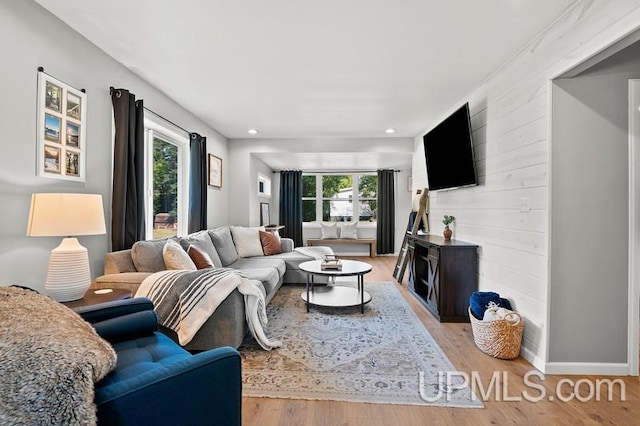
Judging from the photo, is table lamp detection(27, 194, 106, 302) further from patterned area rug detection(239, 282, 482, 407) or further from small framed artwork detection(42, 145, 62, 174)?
patterned area rug detection(239, 282, 482, 407)

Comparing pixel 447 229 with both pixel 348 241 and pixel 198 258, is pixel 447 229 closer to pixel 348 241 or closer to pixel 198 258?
pixel 198 258

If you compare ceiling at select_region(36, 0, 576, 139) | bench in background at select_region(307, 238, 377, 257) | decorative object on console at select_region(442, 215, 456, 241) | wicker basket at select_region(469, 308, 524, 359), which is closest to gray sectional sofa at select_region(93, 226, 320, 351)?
ceiling at select_region(36, 0, 576, 139)

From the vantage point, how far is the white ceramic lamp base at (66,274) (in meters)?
1.82

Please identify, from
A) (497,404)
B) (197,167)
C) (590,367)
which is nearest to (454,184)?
(590,367)

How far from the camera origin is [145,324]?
5.54ft

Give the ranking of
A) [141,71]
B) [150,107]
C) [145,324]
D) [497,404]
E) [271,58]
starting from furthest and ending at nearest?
[150,107]
[141,71]
[271,58]
[497,404]
[145,324]

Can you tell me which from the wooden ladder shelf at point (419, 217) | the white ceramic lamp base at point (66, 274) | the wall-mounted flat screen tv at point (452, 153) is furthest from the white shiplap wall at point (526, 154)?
the white ceramic lamp base at point (66, 274)

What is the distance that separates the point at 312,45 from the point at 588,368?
301cm

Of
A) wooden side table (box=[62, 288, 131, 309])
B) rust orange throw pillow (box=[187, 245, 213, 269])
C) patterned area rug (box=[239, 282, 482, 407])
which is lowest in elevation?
patterned area rug (box=[239, 282, 482, 407])

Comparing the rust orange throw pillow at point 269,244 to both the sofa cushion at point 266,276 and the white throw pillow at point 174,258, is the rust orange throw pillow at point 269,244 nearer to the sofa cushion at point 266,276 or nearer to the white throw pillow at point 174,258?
the sofa cushion at point 266,276

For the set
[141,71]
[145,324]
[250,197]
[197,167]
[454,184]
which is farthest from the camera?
[250,197]

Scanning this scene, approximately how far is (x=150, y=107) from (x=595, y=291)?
161 inches

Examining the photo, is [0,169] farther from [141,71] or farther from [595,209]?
[595,209]

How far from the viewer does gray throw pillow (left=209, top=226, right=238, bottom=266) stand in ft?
12.9
